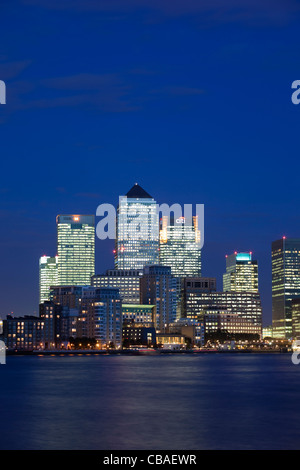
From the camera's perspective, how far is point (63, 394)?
95.8 metres

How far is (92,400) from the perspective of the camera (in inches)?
3460

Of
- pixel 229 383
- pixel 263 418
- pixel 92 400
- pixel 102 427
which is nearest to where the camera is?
pixel 102 427

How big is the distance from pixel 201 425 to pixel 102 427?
7.89m

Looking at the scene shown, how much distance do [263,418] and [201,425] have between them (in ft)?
24.7
